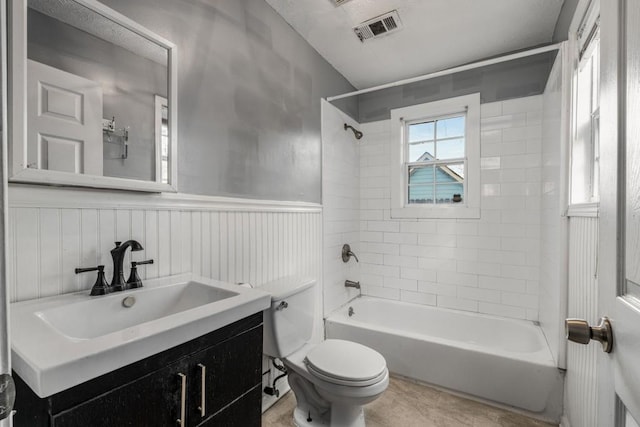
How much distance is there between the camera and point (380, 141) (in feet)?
9.96

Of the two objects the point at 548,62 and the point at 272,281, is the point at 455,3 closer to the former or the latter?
the point at 548,62

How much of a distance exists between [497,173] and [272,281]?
6.92ft

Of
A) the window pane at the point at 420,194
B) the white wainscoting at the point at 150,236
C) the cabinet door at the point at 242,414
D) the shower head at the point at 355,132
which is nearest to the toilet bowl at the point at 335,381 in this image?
the white wainscoting at the point at 150,236

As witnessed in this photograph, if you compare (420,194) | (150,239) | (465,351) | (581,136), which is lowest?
(465,351)

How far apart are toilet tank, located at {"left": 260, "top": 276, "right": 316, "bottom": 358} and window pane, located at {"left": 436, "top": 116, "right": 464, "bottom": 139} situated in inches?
79.0

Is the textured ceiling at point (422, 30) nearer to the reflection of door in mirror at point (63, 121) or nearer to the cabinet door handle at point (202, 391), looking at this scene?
the reflection of door in mirror at point (63, 121)

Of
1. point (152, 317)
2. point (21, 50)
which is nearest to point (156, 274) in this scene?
point (152, 317)

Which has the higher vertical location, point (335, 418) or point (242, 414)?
point (242, 414)

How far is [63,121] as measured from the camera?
0.99 meters

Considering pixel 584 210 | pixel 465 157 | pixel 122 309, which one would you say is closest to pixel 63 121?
pixel 122 309

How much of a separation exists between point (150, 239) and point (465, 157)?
8.47 ft

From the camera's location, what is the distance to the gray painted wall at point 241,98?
1.39 meters

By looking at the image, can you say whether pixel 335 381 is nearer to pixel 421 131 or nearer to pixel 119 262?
pixel 119 262

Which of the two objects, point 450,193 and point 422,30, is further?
point 450,193
